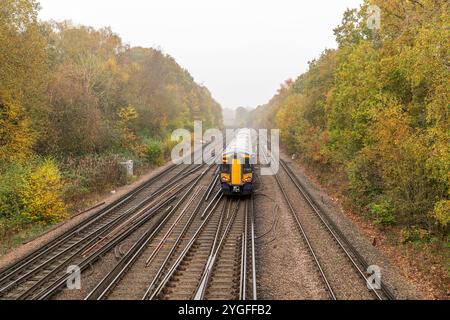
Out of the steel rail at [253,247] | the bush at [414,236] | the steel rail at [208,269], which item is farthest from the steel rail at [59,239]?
the bush at [414,236]

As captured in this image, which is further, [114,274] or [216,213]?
[216,213]

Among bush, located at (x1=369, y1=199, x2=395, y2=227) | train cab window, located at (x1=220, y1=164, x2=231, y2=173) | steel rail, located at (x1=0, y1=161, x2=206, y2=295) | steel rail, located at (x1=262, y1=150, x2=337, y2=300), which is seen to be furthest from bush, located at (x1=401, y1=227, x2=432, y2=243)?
steel rail, located at (x1=0, y1=161, x2=206, y2=295)

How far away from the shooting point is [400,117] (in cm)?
1424

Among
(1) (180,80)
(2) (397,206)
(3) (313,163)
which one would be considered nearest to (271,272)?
(2) (397,206)

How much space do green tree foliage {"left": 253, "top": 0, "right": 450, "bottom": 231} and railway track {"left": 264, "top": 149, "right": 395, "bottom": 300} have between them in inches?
99.7

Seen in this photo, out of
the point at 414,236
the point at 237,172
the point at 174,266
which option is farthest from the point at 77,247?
the point at 414,236

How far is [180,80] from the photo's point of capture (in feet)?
250

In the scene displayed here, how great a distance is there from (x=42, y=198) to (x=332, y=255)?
13382 millimetres

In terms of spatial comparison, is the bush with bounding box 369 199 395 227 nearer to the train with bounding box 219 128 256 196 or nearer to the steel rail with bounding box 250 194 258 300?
the steel rail with bounding box 250 194 258 300

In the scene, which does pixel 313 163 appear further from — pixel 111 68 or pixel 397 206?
pixel 111 68

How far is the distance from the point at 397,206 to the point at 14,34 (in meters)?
21.5

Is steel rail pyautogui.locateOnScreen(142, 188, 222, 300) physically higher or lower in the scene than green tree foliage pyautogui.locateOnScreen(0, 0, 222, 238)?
lower

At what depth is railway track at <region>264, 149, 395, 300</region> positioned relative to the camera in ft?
34.4

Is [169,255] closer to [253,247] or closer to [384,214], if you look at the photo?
[253,247]
